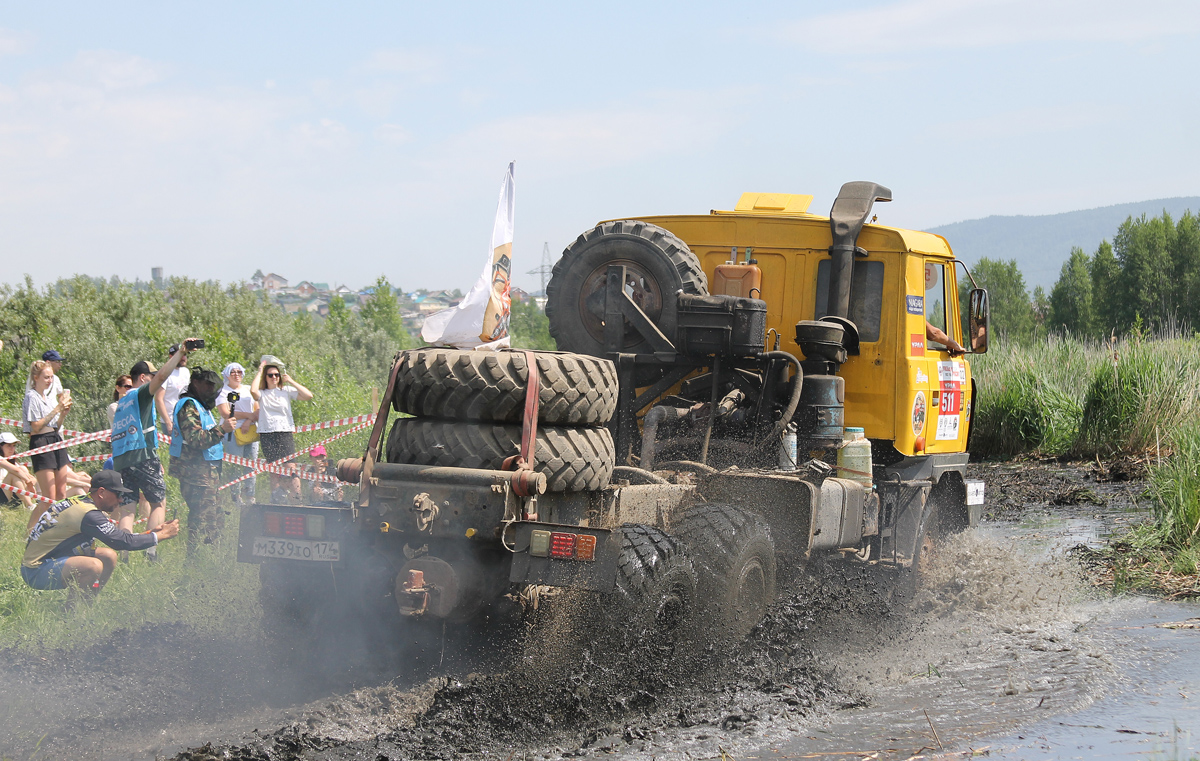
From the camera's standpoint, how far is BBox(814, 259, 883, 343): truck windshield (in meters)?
7.65

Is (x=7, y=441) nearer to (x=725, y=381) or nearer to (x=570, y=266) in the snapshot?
(x=570, y=266)

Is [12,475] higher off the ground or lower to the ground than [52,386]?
lower

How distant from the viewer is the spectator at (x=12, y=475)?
10.4 m

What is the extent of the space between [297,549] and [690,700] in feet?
6.91

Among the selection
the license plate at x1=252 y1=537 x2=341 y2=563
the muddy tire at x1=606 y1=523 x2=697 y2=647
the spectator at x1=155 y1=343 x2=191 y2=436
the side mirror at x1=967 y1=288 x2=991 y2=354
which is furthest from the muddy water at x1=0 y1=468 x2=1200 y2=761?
the spectator at x1=155 y1=343 x2=191 y2=436

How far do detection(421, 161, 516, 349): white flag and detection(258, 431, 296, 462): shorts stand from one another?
118 inches

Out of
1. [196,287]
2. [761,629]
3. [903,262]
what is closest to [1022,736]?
[761,629]

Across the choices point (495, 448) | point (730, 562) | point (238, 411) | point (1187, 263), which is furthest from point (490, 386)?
point (1187, 263)

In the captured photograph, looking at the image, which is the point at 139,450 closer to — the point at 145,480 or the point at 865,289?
the point at 145,480

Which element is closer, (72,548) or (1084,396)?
(72,548)

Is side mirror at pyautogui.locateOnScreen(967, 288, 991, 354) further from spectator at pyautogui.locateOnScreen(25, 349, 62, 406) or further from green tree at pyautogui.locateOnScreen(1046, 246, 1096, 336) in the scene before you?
green tree at pyautogui.locateOnScreen(1046, 246, 1096, 336)

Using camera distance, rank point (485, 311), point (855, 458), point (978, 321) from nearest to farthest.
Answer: point (855, 458), point (485, 311), point (978, 321)

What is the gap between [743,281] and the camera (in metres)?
7.66

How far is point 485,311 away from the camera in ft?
27.2
